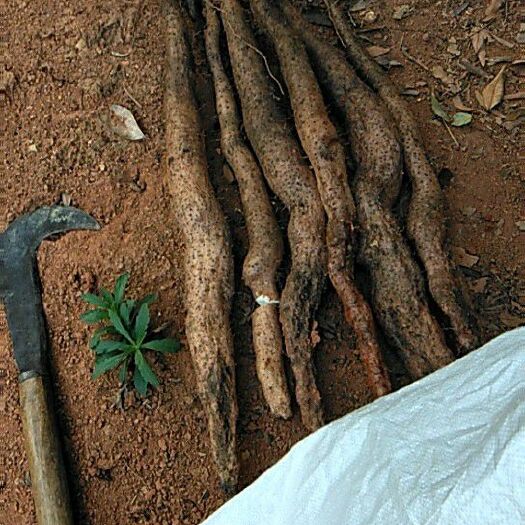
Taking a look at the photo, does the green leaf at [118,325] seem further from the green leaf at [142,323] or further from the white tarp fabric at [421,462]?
the white tarp fabric at [421,462]

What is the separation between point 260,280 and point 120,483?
1.59ft

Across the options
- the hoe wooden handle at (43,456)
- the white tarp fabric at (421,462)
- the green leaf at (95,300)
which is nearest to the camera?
the white tarp fabric at (421,462)

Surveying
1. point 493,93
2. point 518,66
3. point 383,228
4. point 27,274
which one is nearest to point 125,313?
point 27,274

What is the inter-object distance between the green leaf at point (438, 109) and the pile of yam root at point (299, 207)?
0.31ft

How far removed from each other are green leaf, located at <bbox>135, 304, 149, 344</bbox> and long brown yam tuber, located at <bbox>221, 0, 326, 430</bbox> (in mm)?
267

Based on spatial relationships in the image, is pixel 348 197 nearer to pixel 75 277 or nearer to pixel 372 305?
pixel 372 305

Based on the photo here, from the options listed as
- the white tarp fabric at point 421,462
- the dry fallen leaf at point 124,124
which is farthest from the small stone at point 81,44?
the white tarp fabric at point 421,462

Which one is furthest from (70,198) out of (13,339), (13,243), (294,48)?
(294,48)

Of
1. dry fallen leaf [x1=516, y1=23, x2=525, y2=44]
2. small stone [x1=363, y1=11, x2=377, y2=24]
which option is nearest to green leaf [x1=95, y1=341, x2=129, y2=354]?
small stone [x1=363, y1=11, x2=377, y2=24]

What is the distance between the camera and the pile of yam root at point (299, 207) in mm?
1472

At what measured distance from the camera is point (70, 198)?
1731mm

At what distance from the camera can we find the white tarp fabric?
2.78 feet

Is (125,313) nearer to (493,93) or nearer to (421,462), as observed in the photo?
(421,462)

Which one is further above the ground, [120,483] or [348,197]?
[348,197]
